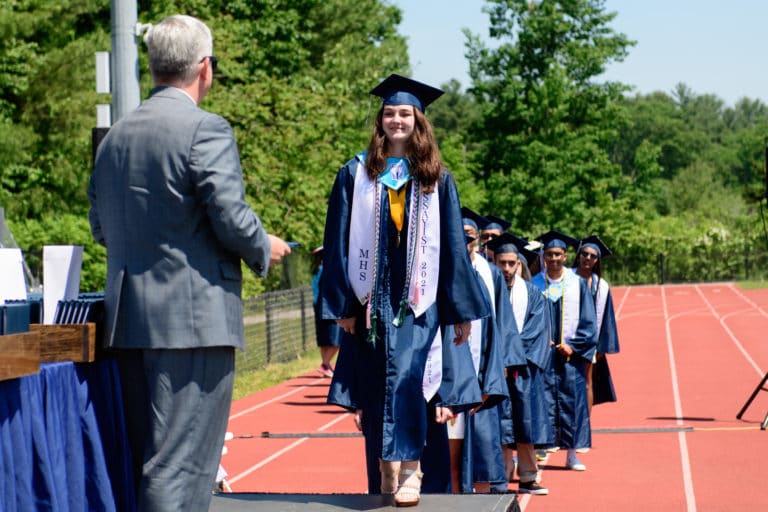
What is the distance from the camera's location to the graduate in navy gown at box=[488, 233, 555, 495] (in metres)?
9.68

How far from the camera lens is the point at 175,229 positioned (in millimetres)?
4098

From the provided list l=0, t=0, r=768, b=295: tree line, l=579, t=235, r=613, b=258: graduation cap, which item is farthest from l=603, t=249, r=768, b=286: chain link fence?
l=579, t=235, r=613, b=258: graduation cap

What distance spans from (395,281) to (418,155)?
21.9 inches

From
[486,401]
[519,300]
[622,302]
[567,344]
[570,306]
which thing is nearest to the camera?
[486,401]

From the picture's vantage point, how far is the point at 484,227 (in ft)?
35.5

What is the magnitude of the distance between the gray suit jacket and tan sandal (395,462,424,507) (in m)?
1.59

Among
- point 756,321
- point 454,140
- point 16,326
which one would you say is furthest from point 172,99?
point 454,140

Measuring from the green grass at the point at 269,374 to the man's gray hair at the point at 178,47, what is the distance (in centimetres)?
1352

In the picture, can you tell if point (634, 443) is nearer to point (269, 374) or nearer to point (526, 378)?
point (526, 378)

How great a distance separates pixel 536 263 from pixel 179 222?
26.8 feet

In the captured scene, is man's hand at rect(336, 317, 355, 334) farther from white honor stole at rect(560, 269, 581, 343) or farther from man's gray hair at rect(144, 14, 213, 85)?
white honor stole at rect(560, 269, 581, 343)

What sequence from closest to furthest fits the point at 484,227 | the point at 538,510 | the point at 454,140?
Answer: the point at 538,510 < the point at 484,227 < the point at 454,140

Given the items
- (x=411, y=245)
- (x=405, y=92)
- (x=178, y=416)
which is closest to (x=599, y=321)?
(x=405, y=92)

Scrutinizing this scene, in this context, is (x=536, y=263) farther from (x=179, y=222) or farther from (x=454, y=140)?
(x=454, y=140)
